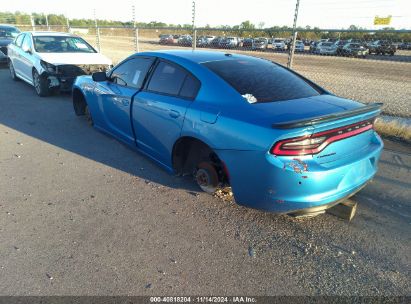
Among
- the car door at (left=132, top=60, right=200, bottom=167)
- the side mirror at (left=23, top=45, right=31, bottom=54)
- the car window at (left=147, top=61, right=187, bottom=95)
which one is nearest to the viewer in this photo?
the car door at (left=132, top=60, right=200, bottom=167)

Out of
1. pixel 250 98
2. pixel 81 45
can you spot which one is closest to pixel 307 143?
pixel 250 98

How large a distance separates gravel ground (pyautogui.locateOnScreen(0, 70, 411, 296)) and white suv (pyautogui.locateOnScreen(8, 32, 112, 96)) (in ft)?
13.2

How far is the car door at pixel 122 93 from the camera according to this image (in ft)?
13.8

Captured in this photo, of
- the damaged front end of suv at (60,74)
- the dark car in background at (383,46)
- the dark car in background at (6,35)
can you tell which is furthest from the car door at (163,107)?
the dark car in background at (6,35)

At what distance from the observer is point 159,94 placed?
3.74 m

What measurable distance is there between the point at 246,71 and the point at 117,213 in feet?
6.89

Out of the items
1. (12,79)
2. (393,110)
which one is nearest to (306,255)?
(393,110)

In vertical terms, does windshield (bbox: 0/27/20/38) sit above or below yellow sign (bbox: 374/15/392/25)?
below

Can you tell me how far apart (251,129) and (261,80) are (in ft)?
3.13

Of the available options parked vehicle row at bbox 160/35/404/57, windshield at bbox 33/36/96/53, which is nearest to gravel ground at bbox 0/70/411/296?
windshield at bbox 33/36/96/53

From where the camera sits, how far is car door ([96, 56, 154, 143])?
420cm

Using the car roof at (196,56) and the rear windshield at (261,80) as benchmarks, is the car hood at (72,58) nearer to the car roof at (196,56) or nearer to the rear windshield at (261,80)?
the car roof at (196,56)

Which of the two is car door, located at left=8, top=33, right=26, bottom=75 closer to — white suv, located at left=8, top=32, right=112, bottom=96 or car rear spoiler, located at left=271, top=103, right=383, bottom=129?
white suv, located at left=8, top=32, right=112, bottom=96

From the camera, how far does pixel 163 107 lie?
3596 millimetres
